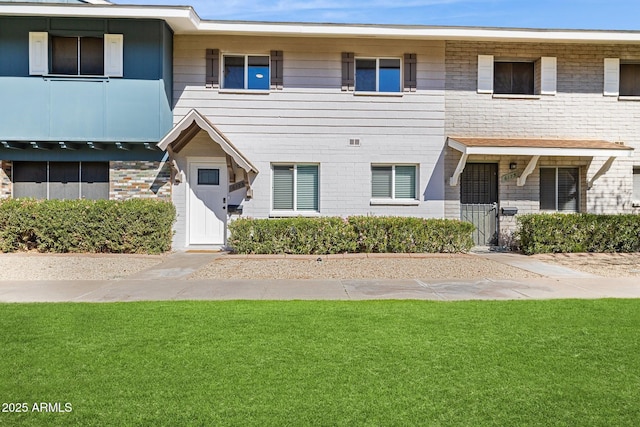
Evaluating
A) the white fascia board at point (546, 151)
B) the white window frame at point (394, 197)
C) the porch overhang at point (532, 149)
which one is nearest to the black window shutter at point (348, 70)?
the white window frame at point (394, 197)

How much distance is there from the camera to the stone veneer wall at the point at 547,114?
44.2 feet

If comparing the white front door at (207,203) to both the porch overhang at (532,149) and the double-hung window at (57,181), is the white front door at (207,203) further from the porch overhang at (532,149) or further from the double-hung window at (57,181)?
the porch overhang at (532,149)

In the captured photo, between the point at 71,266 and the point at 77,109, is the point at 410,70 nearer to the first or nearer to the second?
the point at 77,109

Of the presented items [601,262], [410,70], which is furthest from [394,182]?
[601,262]

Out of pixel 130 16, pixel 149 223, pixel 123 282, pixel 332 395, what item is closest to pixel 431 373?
pixel 332 395

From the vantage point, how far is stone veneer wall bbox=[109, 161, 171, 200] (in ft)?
41.4

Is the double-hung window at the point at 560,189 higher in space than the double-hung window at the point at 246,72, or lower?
lower

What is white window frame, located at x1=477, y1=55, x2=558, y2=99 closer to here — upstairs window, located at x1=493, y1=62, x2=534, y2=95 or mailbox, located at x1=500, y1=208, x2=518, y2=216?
upstairs window, located at x1=493, y1=62, x2=534, y2=95

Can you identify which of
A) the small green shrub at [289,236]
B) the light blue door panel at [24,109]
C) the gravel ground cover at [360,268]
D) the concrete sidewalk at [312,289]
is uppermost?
the light blue door panel at [24,109]

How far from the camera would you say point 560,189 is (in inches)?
543

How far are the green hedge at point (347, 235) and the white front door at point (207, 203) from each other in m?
1.90

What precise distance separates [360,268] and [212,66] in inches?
301

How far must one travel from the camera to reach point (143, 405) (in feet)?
10.1

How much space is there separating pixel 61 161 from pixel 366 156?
8.76 m
